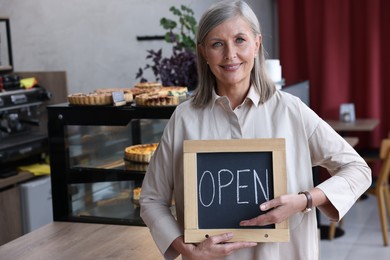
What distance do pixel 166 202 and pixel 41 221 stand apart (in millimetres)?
2926

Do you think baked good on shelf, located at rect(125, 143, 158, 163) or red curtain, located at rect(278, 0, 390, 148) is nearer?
baked good on shelf, located at rect(125, 143, 158, 163)

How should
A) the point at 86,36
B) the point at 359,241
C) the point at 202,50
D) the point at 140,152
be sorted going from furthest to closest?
the point at 86,36 → the point at 359,241 → the point at 140,152 → the point at 202,50

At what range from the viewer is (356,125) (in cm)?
561

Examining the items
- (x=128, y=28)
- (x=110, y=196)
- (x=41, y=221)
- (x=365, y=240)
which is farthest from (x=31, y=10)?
(x=365, y=240)

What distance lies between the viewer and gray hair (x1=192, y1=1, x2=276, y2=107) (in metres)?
1.45

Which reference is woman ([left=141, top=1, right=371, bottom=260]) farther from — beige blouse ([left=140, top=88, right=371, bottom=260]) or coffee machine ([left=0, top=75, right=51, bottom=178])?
coffee machine ([left=0, top=75, right=51, bottom=178])

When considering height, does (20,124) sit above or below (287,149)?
below

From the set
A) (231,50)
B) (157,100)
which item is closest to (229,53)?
(231,50)

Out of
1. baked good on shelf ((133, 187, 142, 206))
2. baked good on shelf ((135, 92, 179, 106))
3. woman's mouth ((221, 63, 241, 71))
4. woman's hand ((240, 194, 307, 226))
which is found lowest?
baked good on shelf ((133, 187, 142, 206))

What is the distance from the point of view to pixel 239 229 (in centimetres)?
146

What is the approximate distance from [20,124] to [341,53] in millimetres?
3239

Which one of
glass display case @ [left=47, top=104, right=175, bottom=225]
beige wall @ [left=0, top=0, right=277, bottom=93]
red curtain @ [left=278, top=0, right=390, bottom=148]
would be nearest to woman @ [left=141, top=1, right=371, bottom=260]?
glass display case @ [left=47, top=104, right=175, bottom=225]

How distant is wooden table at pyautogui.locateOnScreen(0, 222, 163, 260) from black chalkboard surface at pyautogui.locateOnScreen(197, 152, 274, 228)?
0.78 meters

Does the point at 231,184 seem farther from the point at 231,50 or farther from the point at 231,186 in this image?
the point at 231,50
